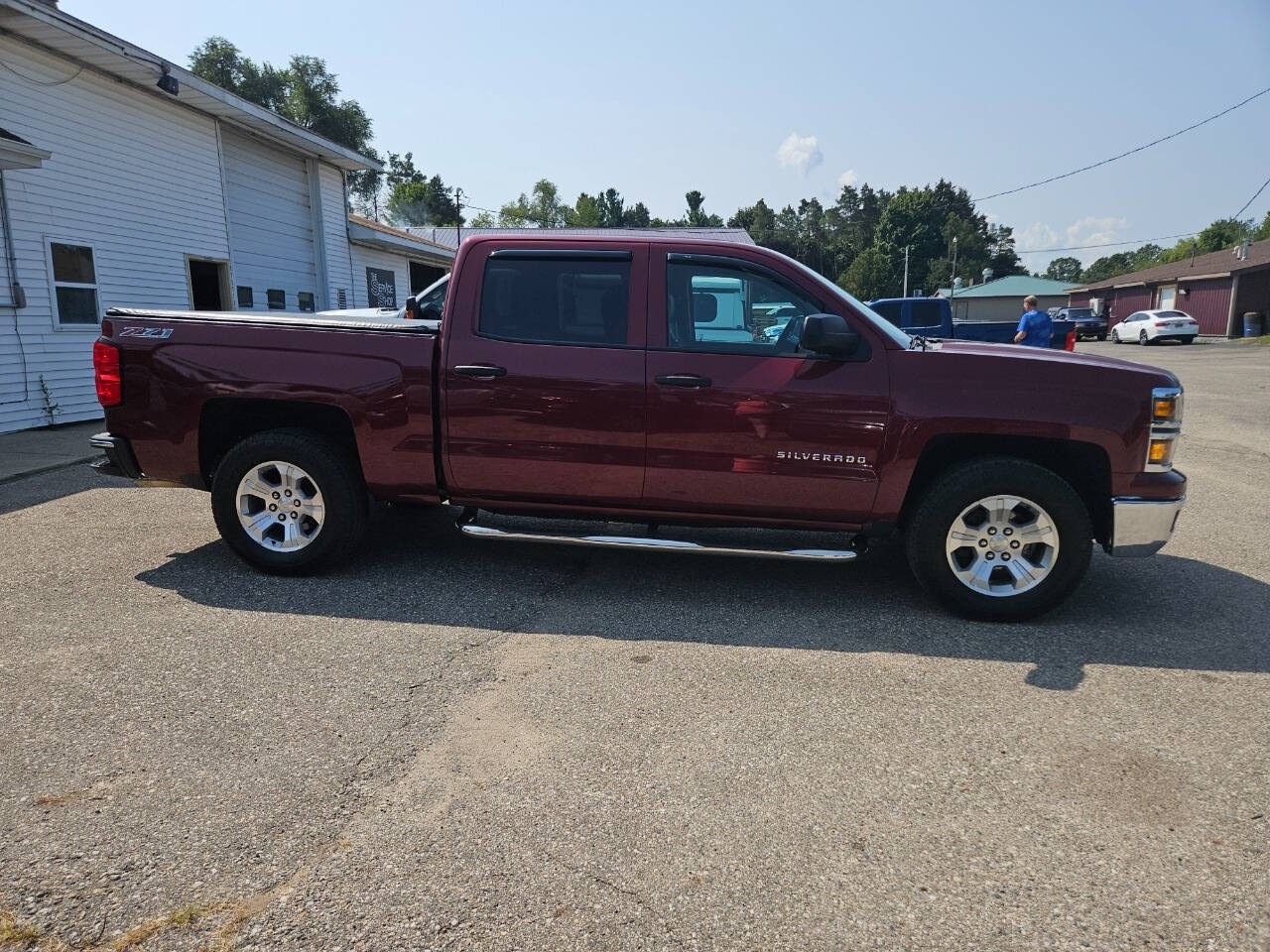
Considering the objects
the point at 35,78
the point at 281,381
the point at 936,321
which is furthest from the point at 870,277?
the point at 281,381

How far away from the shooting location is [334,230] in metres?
18.1

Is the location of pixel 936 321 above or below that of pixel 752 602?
above

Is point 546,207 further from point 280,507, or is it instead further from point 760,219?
point 280,507

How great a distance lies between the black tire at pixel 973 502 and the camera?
4.21 meters

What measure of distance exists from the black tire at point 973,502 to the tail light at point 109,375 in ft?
15.0

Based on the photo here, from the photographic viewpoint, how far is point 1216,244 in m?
76.9

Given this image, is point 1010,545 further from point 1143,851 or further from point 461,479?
point 461,479

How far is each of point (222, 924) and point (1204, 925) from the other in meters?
2.59

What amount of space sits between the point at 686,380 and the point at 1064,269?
178 metres

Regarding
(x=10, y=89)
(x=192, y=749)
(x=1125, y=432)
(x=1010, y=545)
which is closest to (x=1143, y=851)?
(x=1010, y=545)

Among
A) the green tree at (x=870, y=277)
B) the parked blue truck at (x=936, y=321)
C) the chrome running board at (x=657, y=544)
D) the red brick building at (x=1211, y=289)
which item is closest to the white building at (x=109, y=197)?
the chrome running board at (x=657, y=544)

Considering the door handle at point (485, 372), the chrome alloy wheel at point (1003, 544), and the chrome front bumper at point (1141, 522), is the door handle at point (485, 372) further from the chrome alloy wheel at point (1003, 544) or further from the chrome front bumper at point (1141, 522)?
the chrome front bumper at point (1141, 522)

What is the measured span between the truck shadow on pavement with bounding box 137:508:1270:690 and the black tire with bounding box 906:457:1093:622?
132mm

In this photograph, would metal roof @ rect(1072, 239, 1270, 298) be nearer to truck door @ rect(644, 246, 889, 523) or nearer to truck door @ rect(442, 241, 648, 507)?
truck door @ rect(644, 246, 889, 523)
